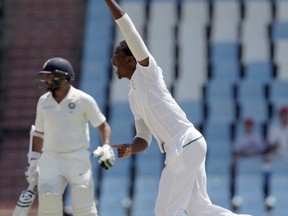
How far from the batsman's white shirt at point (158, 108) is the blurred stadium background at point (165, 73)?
4.87 meters

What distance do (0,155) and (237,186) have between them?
300cm

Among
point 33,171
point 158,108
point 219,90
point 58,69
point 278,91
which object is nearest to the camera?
point 158,108

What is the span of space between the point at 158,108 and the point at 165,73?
660 centimetres

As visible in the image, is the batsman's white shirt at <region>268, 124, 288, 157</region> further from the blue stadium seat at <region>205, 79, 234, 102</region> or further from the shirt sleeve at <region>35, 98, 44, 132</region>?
the shirt sleeve at <region>35, 98, 44, 132</region>

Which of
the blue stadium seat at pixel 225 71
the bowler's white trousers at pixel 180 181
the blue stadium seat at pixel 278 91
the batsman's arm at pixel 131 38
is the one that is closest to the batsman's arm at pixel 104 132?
the bowler's white trousers at pixel 180 181

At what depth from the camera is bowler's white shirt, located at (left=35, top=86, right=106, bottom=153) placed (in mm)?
7742

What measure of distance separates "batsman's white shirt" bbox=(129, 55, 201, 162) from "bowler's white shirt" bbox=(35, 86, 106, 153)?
57.2 inches

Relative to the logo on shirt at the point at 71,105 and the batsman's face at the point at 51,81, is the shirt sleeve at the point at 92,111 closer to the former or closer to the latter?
the logo on shirt at the point at 71,105

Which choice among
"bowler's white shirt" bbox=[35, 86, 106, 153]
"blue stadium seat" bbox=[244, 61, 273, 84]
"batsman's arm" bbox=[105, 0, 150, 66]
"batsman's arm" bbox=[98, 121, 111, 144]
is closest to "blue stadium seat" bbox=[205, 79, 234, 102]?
"blue stadium seat" bbox=[244, 61, 273, 84]

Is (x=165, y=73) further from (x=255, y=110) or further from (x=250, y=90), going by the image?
(x=255, y=110)

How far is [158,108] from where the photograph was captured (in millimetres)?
6305

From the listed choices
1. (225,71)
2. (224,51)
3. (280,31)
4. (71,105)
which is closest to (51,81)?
(71,105)

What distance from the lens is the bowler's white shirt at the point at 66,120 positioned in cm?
774

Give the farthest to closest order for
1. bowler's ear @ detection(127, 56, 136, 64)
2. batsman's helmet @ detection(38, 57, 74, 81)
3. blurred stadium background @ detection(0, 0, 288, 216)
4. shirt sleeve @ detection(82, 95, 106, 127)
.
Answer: blurred stadium background @ detection(0, 0, 288, 216) < shirt sleeve @ detection(82, 95, 106, 127) < batsman's helmet @ detection(38, 57, 74, 81) < bowler's ear @ detection(127, 56, 136, 64)
